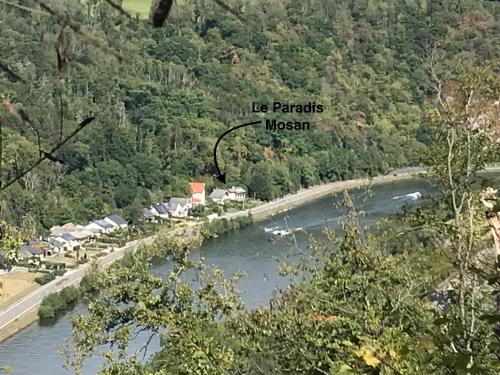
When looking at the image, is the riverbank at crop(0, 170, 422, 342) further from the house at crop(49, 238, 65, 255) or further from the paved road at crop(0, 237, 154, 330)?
the house at crop(49, 238, 65, 255)

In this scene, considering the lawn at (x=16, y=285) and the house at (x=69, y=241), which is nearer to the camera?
the lawn at (x=16, y=285)

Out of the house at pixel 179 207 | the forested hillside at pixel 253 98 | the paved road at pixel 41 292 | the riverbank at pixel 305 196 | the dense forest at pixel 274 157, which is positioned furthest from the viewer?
the forested hillside at pixel 253 98

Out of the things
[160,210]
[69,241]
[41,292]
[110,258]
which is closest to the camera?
[41,292]

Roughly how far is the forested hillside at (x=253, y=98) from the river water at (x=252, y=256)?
6.27ft

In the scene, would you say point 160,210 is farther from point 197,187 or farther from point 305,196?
point 305,196

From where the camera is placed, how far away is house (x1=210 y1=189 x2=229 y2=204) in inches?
740

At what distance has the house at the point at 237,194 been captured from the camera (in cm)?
1917

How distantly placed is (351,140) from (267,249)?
34.8ft

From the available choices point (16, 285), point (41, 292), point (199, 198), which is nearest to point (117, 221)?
point (199, 198)

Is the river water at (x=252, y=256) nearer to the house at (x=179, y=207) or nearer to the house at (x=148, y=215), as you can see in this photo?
the house at (x=179, y=207)

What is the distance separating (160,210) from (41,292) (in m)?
5.69

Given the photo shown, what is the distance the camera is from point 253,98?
2509 cm

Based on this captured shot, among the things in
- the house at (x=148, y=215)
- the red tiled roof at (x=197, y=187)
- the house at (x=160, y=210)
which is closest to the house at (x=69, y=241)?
the house at (x=148, y=215)

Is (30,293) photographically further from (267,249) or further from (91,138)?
(91,138)
